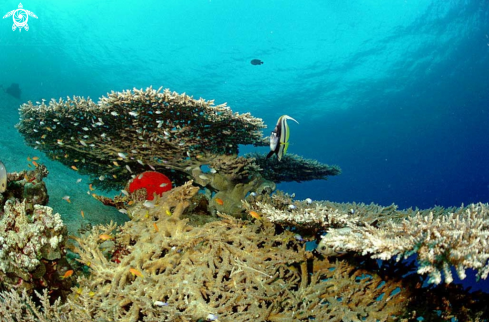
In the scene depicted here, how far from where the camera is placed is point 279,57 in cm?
3453

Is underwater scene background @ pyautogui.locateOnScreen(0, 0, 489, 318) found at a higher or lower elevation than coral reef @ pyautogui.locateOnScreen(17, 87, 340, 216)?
higher

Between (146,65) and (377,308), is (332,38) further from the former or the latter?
(377,308)

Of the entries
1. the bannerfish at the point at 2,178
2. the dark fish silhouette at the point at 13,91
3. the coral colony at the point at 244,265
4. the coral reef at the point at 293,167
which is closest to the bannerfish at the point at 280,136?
the coral colony at the point at 244,265

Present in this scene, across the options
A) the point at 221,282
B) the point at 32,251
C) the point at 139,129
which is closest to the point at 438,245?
the point at 221,282

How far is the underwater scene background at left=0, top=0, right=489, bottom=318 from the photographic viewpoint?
28344 mm

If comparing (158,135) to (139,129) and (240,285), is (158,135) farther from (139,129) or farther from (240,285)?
(240,285)

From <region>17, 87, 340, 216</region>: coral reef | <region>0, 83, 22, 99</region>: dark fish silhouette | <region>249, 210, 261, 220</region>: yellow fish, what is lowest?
<region>249, 210, 261, 220</region>: yellow fish

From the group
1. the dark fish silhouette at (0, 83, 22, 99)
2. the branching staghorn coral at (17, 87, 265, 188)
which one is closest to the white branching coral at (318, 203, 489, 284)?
the branching staghorn coral at (17, 87, 265, 188)

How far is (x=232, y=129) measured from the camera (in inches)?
231

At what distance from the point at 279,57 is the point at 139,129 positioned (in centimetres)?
3268

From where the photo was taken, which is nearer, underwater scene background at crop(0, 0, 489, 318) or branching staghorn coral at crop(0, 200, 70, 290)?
branching staghorn coral at crop(0, 200, 70, 290)

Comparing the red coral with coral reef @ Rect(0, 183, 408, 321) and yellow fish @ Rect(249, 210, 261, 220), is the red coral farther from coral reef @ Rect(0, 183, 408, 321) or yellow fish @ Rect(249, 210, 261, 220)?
yellow fish @ Rect(249, 210, 261, 220)

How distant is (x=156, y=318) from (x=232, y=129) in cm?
418

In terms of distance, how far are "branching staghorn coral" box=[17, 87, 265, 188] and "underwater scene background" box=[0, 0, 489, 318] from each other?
8.11m
